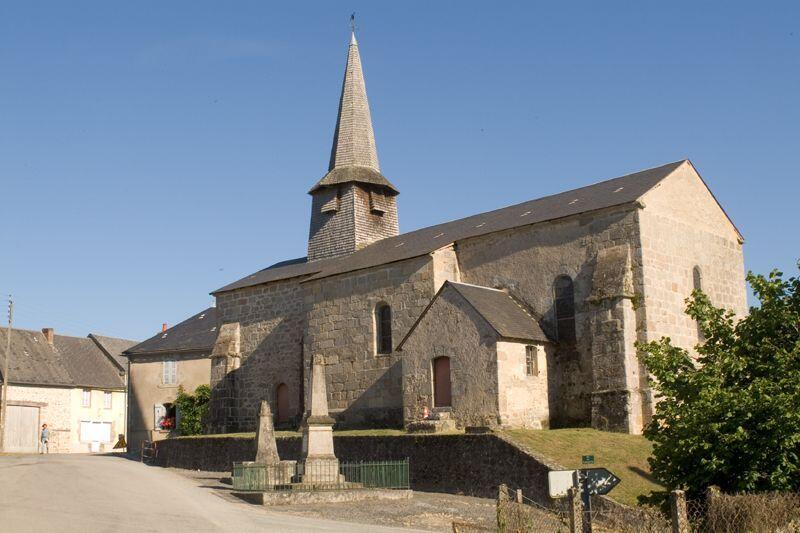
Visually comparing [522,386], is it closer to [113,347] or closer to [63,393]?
[63,393]

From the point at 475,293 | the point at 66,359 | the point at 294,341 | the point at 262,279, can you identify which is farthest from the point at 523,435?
the point at 66,359

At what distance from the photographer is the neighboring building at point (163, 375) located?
36406 mm

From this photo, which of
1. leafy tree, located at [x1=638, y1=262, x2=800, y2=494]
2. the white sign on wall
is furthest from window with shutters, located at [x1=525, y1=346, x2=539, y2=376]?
the white sign on wall

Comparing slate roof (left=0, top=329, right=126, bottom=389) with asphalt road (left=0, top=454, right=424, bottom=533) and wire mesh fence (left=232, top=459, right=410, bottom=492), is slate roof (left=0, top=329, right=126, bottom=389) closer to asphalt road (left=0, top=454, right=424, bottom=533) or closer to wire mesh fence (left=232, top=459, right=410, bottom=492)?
asphalt road (left=0, top=454, right=424, bottom=533)

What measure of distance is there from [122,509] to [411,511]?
5.19m

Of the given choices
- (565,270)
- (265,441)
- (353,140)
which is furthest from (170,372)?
(565,270)

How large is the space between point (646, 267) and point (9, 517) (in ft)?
51.8

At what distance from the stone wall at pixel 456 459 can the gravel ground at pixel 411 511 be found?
21.8 inches

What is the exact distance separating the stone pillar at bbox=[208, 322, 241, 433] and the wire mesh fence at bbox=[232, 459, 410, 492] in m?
12.9

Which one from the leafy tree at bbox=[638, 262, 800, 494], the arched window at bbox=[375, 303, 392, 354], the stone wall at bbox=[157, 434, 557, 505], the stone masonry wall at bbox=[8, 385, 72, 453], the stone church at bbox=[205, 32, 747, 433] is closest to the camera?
the leafy tree at bbox=[638, 262, 800, 494]

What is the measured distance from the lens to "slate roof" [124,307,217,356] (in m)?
36.8

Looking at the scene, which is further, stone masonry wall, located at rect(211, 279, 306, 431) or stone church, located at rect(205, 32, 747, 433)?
stone masonry wall, located at rect(211, 279, 306, 431)

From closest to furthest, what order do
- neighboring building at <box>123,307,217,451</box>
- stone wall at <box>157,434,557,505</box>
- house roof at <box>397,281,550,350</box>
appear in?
stone wall at <box>157,434,557,505</box> → house roof at <box>397,281,550,350</box> → neighboring building at <box>123,307,217,451</box>

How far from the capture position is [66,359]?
45094 millimetres
